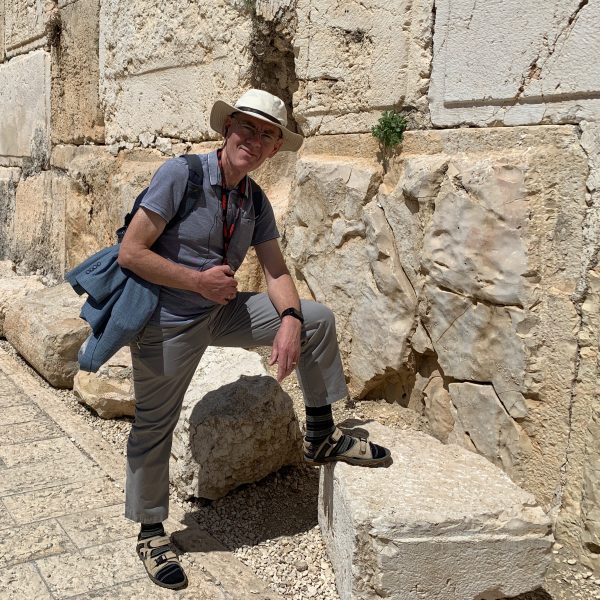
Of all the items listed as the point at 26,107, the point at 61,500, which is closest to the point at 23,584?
the point at 61,500

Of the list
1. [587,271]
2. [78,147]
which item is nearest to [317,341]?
[587,271]

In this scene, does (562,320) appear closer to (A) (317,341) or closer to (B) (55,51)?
(A) (317,341)

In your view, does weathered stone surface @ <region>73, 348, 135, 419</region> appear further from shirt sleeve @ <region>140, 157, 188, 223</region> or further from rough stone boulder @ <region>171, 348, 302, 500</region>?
shirt sleeve @ <region>140, 157, 188, 223</region>

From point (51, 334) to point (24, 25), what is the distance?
4.25 metres

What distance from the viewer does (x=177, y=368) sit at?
2646mm

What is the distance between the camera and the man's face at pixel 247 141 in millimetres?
2555

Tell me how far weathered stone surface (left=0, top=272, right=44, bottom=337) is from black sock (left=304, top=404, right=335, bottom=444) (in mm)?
3525

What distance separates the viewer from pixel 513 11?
2.80m

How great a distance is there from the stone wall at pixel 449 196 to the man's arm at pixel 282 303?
0.73 metres

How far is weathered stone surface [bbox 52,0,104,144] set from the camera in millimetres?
6223

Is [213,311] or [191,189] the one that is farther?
[213,311]

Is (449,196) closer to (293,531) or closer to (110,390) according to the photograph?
(293,531)

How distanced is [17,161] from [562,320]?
689cm

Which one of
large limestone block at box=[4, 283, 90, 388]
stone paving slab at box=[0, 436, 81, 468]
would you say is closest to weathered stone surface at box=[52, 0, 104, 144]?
large limestone block at box=[4, 283, 90, 388]
